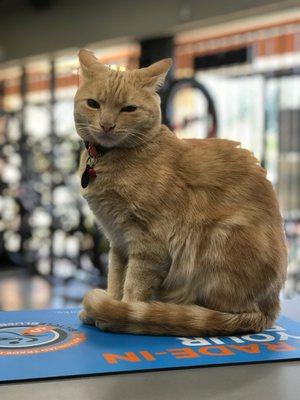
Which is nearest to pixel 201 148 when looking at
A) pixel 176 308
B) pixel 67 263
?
pixel 176 308

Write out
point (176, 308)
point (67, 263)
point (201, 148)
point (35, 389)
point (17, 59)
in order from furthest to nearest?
point (17, 59) → point (67, 263) → point (201, 148) → point (176, 308) → point (35, 389)

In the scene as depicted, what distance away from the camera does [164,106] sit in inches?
115

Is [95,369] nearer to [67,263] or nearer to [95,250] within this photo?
[95,250]

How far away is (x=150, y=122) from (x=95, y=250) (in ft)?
9.16

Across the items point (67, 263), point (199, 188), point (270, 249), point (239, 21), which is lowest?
point (67, 263)

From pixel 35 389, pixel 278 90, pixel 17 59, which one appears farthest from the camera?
pixel 17 59

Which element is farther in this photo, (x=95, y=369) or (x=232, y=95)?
(x=232, y=95)

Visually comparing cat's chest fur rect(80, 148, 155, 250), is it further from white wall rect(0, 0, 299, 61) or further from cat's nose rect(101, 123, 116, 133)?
white wall rect(0, 0, 299, 61)

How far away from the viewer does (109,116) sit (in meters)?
1.06

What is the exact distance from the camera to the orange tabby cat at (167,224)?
3.49 ft

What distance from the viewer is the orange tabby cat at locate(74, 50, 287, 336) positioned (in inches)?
Answer: 41.8

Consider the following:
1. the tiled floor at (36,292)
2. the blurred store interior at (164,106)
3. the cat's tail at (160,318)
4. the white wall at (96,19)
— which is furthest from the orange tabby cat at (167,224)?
the white wall at (96,19)

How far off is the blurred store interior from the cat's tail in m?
2.04

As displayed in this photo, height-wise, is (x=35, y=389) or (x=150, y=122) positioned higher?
(x=150, y=122)
